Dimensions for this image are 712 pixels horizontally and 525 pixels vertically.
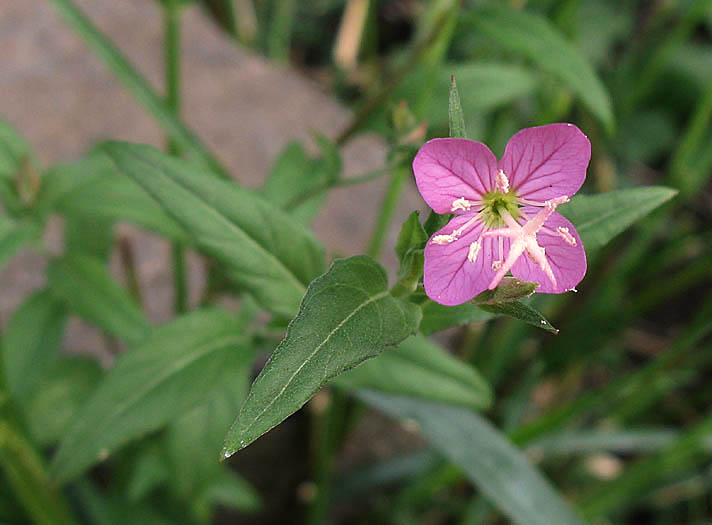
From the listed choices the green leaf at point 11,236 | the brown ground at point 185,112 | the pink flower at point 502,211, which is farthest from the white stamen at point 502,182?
the brown ground at point 185,112

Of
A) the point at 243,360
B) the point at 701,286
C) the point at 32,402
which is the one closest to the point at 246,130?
the point at 32,402

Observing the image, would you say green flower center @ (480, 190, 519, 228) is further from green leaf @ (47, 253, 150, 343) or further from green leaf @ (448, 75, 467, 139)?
green leaf @ (47, 253, 150, 343)

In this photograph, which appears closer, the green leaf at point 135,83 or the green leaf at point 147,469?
the green leaf at point 135,83

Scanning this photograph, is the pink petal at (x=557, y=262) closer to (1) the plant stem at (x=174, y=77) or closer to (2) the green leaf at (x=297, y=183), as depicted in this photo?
(2) the green leaf at (x=297, y=183)

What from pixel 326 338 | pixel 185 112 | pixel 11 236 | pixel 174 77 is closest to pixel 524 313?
pixel 326 338

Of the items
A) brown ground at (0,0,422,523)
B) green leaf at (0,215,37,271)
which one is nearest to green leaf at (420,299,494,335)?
green leaf at (0,215,37,271)

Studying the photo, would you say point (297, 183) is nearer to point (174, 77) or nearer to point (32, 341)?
point (174, 77)
